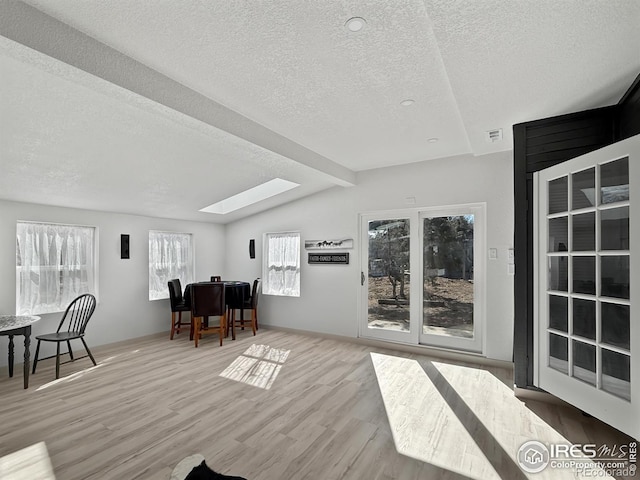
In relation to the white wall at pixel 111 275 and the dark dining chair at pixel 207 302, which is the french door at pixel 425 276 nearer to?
the dark dining chair at pixel 207 302

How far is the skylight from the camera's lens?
546 cm

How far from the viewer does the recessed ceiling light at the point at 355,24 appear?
182cm

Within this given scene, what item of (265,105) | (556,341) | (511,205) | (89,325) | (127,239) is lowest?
(89,325)

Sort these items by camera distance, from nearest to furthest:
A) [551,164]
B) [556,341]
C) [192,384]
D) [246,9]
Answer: [246,9] → [556,341] → [551,164] → [192,384]

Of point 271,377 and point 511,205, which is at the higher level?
point 511,205

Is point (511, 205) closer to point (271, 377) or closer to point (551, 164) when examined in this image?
point (551, 164)

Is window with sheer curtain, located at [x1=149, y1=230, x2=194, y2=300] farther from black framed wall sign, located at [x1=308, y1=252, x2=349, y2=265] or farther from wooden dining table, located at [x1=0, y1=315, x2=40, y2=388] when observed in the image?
black framed wall sign, located at [x1=308, y1=252, x2=349, y2=265]

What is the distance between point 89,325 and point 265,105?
4135 millimetres

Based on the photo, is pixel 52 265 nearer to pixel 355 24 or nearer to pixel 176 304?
pixel 176 304

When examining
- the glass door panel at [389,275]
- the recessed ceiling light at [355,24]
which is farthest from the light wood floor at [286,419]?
the recessed ceiling light at [355,24]

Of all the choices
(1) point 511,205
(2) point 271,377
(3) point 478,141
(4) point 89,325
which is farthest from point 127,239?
(1) point 511,205

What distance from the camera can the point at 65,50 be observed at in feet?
6.15

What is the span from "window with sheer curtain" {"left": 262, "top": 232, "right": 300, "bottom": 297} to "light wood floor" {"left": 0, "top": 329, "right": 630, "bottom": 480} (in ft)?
6.05

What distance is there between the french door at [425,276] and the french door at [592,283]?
4.58 feet
